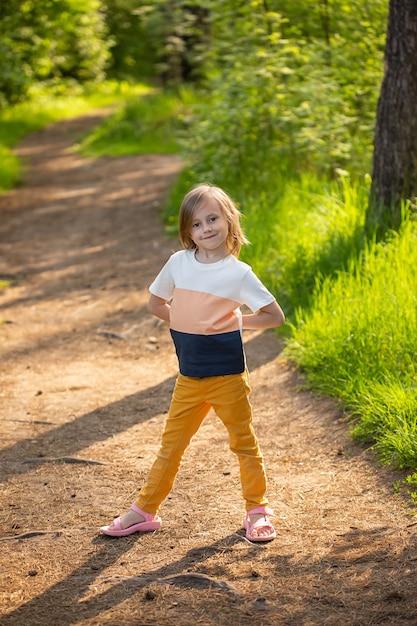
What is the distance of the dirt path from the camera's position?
3.41 m

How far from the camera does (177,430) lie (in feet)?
12.9

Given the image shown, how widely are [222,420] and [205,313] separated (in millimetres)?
493

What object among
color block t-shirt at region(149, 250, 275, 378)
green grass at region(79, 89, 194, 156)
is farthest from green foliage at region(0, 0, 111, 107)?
color block t-shirt at region(149, 250, 275, 378)

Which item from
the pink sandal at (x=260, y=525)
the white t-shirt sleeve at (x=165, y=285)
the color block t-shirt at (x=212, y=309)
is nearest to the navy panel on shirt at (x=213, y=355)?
the color block t-shirt at (x=212, y=309)

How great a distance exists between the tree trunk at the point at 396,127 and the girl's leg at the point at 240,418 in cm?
369

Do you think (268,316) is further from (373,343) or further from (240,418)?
(373,343)

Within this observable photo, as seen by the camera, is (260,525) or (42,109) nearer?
(260,525)

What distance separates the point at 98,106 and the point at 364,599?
2859cm

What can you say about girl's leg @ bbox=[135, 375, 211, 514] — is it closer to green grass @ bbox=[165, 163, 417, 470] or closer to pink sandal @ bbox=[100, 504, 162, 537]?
pink sandal @ bbox=[100, 504, 162, 537]

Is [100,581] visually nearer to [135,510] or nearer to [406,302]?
[135,510]

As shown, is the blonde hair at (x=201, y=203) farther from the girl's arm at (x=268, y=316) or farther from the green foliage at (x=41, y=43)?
the green foliage at (x=41, y=43)

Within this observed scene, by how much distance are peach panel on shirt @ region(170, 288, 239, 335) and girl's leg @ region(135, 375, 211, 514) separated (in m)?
0.24

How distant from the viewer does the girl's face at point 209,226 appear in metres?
3.77

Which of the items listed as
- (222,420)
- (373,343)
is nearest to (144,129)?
(373,343)
